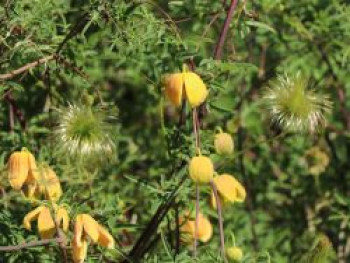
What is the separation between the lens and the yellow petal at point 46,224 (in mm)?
2012

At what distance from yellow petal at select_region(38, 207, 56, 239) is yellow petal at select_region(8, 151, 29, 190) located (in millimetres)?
96

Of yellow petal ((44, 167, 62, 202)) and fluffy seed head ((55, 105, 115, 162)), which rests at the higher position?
fluffy seed head ((55, 105, 115, 162))

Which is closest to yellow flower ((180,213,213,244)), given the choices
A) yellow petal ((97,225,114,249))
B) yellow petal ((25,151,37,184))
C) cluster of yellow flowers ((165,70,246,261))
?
cluster of yellow flowers ((165,70,246,261))

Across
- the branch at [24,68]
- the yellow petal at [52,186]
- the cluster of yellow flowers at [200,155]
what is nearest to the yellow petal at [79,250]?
the yellow petal at [52,186]

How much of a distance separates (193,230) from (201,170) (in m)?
0.39

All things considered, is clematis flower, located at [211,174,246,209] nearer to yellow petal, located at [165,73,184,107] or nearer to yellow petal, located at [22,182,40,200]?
yellow petal, located at [165,73,184,107]

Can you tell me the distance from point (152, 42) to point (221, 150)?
301 mm

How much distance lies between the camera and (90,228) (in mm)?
1985

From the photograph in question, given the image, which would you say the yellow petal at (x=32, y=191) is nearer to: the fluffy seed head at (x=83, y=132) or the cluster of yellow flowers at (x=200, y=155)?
the fluffy seed head at (x=83, y=132)

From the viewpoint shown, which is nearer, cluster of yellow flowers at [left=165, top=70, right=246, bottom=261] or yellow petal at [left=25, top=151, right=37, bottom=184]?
cluster of yellow flowers at [left=165, top=70, right=246, bottom=261]

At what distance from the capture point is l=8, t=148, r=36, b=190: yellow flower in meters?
2.10

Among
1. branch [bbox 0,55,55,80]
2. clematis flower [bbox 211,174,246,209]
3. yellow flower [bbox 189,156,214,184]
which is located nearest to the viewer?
yellow flower [bbox 189,156,214,184]

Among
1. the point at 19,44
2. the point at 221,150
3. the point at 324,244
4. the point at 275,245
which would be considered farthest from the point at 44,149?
the point at 275,245

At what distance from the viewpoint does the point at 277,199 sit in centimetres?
350
